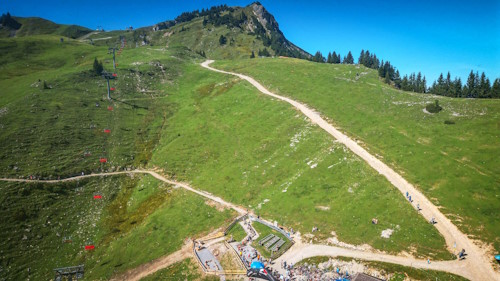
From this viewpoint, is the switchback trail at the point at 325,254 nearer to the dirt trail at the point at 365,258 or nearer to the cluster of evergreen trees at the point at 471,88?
the dirt trail at the point at 365,258

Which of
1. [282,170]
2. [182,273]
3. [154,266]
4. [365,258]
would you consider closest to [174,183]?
[154,266]

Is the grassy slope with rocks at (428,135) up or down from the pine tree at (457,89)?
down

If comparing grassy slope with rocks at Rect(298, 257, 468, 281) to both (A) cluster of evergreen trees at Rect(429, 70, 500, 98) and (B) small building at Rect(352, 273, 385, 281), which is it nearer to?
(B) small building at Rect(352, 273, 385, 281)

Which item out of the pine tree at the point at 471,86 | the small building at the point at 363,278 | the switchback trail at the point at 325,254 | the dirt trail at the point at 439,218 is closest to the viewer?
the small building at the point at 363,278

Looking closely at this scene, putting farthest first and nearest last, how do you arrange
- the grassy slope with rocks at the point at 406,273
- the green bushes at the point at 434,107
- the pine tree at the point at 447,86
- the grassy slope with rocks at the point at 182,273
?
the pine tree at the point at 447,86
the green bushes at the point at 434,107
the grassy slope with rocks at the point at 182,273
the grassy slope with rocks at the point at 406,273

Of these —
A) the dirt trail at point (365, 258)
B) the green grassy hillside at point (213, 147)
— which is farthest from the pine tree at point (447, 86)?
the dirt trail at point (365, 258)

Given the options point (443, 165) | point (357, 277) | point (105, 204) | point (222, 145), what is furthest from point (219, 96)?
point (357, 277)
